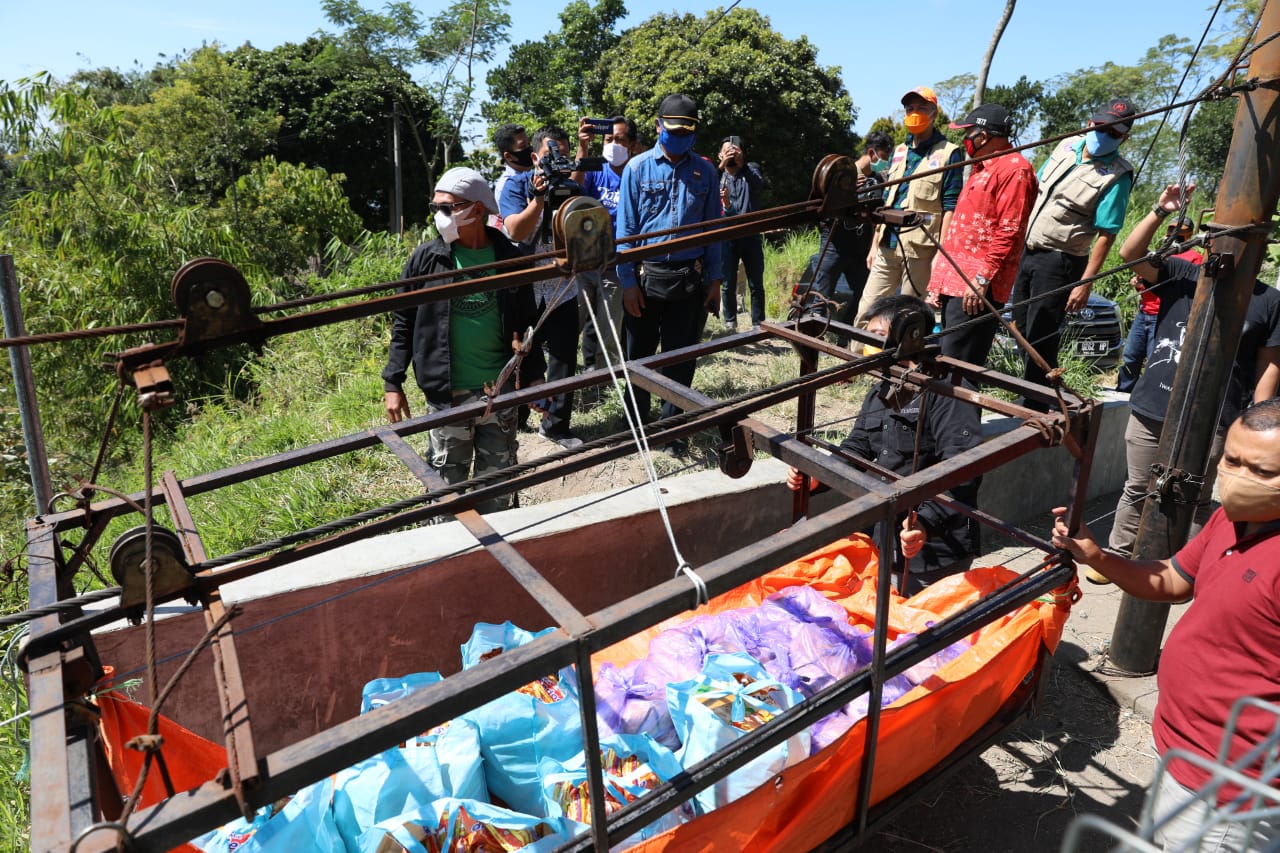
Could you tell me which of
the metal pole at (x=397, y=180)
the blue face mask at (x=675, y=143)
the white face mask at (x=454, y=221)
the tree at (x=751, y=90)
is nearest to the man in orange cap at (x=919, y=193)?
the blue face mask at (x=675, y=143)

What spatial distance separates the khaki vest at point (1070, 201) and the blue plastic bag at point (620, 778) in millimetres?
4165

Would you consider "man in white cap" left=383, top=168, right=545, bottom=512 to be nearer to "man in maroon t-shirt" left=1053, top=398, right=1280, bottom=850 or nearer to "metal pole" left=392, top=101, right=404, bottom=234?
"man in maroon t-shirt" left=1053, top=398, right=1280, bottom=850

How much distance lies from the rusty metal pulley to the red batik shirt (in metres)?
4.10

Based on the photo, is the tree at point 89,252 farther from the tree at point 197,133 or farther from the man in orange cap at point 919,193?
the tree at point 197,133

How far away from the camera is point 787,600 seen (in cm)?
334

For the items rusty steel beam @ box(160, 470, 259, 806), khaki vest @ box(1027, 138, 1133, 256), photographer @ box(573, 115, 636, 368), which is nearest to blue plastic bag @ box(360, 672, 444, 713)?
rusty steel beam @ box(160, 470, 259, 806)

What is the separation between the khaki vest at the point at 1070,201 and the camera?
493 centimetres

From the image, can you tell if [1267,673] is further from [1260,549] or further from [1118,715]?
[1118,715]

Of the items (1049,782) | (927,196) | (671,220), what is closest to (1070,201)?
(927,196)

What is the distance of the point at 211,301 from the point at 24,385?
1847mm

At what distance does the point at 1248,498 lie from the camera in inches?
76.2

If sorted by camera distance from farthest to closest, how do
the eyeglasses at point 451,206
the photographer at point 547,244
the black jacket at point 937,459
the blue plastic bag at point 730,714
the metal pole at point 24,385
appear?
the photographer at point 547,244 → the eyeglasses at point 451,206 → the black jacket at point 937,459 → the metal pole at point 24,385 → the blue plastic bag at point 730,714

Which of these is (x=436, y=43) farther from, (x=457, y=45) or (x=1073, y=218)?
(x=1073, y=218)

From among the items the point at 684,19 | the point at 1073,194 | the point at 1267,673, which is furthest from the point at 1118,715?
the point at 684,19
